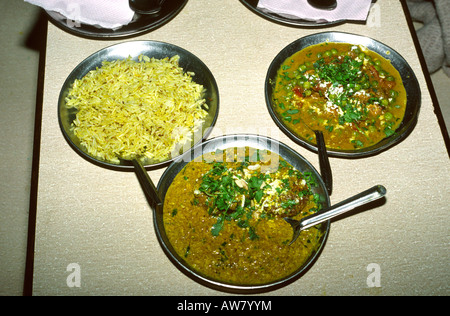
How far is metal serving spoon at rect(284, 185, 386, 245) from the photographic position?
1055 mm

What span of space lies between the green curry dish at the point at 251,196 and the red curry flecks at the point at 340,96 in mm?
237

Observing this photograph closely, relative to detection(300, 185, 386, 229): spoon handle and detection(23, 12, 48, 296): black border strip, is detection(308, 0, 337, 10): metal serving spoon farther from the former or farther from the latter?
detection(23, 12, 48, 296): black border strip

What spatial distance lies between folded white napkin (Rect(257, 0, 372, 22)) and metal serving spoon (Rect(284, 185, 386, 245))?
109 centimetres

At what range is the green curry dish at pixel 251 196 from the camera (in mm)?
1332

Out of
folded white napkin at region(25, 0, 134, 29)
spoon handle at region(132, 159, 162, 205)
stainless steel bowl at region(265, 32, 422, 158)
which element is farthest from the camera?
folded white napkin at region(25, 0, 134, 29)

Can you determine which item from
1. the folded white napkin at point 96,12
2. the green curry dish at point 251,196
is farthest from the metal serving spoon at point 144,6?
the green curry dish at point 251,196

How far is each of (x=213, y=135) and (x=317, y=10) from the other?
2.89ft

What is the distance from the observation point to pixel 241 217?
1344 millimetres

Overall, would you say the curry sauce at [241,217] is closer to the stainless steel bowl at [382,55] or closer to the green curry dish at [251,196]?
the green curry dish at [251,196]

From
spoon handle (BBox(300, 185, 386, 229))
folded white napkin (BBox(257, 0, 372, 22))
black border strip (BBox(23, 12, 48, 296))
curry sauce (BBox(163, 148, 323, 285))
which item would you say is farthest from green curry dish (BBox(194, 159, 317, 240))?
folded white napkin (BBox(257, 0, 372, 22))

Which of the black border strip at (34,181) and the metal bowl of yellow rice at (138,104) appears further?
the metal bowl of yellow rice at (138,104)

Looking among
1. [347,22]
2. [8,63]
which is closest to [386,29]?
[347,22]

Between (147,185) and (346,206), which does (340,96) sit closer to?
(346,206)

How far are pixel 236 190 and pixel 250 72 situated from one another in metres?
0.71
